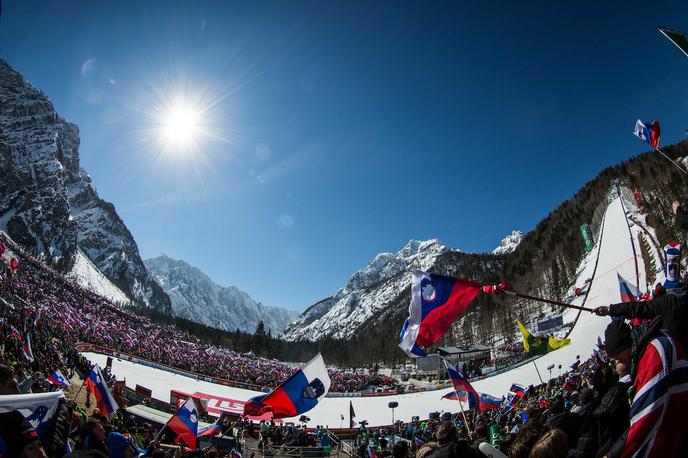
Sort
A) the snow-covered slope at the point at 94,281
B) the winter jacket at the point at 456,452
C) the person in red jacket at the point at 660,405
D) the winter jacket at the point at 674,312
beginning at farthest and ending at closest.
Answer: the snow-covered slope at the point at 94,281
the winter jacket at the point at 674,312
the winter jacket at the point at 456,452
the person in red jacket at the point at 660,405

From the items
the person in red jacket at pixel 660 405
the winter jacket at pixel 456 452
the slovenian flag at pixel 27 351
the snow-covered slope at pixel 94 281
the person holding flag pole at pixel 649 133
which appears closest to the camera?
the person in red jacket at pixel 660 405

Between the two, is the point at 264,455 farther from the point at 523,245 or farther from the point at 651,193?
the point at 523,245

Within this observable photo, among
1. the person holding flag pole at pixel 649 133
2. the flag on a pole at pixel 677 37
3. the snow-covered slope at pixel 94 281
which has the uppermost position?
the snow-covered slope at pixel 94 281

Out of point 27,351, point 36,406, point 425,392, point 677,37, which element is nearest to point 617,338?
point 36,406

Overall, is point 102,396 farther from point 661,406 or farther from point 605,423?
point 661,406

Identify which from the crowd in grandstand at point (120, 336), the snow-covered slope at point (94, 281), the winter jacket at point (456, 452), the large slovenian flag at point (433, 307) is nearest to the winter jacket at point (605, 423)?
the winter jacket at point (456, 452)

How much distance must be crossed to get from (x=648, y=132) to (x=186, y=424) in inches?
597

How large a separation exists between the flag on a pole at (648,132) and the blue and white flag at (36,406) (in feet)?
45.5

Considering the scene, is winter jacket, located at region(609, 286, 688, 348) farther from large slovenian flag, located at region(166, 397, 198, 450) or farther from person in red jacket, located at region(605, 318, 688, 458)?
large slovenian flag, located at region(166, 397, 198, 450)

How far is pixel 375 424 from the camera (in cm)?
2866

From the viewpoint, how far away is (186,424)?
8094 millimetres

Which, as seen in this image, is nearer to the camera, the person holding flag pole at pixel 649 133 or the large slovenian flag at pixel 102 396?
the large slovenian flag at pixel 102 396

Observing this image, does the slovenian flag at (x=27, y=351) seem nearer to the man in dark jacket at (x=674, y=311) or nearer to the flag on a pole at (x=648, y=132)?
the man in dark jacket at (x=674, y=311)

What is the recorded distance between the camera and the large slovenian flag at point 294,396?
25.7 feet
